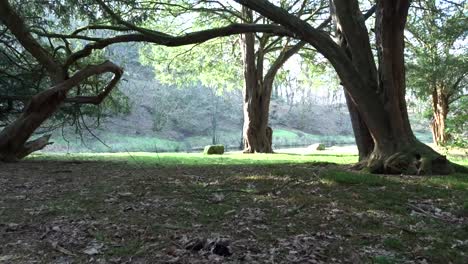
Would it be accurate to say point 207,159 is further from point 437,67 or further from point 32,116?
point 437,67

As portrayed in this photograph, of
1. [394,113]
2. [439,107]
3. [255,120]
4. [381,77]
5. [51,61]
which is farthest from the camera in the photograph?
[439,107]

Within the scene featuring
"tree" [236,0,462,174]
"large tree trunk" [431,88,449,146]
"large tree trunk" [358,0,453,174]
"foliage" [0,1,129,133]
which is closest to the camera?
"large tree trunk" [358,0,453,174]

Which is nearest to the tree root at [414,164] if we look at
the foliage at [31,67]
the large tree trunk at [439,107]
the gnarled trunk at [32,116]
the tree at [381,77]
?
the tree at [381,77]

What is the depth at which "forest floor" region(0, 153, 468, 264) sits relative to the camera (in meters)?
4.34

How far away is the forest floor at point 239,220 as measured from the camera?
14.3ft

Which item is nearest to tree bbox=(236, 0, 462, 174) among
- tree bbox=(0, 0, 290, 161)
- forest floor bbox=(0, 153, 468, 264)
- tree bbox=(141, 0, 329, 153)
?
forest floor bbox=(0, 153, 468, 264)

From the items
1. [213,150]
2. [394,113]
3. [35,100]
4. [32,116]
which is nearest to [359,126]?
[394,113]

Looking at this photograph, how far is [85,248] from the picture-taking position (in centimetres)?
448

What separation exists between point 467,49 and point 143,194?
21303 mm

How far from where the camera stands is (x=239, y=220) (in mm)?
5398

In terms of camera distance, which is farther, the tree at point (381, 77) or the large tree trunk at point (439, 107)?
the large tree trunk at point (439, 107)

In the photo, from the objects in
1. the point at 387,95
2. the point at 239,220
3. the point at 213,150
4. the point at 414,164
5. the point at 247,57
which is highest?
the point at 247,57

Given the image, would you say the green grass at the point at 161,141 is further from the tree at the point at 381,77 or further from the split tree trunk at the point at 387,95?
the split tree trunk at the point at 387,95

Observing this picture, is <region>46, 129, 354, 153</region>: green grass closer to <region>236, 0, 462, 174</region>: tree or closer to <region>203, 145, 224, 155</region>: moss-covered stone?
<region>203, 145, 224, 155</region>: moss-covered stone
